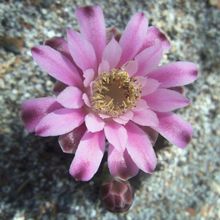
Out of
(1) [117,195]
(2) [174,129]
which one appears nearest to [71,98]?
(2) [174,129]

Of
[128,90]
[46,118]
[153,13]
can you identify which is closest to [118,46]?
[128,90]

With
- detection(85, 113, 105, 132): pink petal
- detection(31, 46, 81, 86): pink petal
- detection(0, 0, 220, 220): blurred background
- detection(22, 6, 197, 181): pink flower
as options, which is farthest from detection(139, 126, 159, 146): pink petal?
detection(0, 0, 220, 220): blurred background

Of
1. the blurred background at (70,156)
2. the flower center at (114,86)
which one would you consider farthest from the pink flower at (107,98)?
the blurred background at (70,156)

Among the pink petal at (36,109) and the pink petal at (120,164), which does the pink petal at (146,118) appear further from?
the pink petal at (36,109)

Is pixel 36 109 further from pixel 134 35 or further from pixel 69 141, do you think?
pixel 134 35

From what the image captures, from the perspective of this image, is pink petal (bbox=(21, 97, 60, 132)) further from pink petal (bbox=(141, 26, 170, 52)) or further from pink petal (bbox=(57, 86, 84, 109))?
pink petal (bbox=(141, 26, 170, 52))

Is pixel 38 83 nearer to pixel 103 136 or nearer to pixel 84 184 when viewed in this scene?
pixel 84 184
